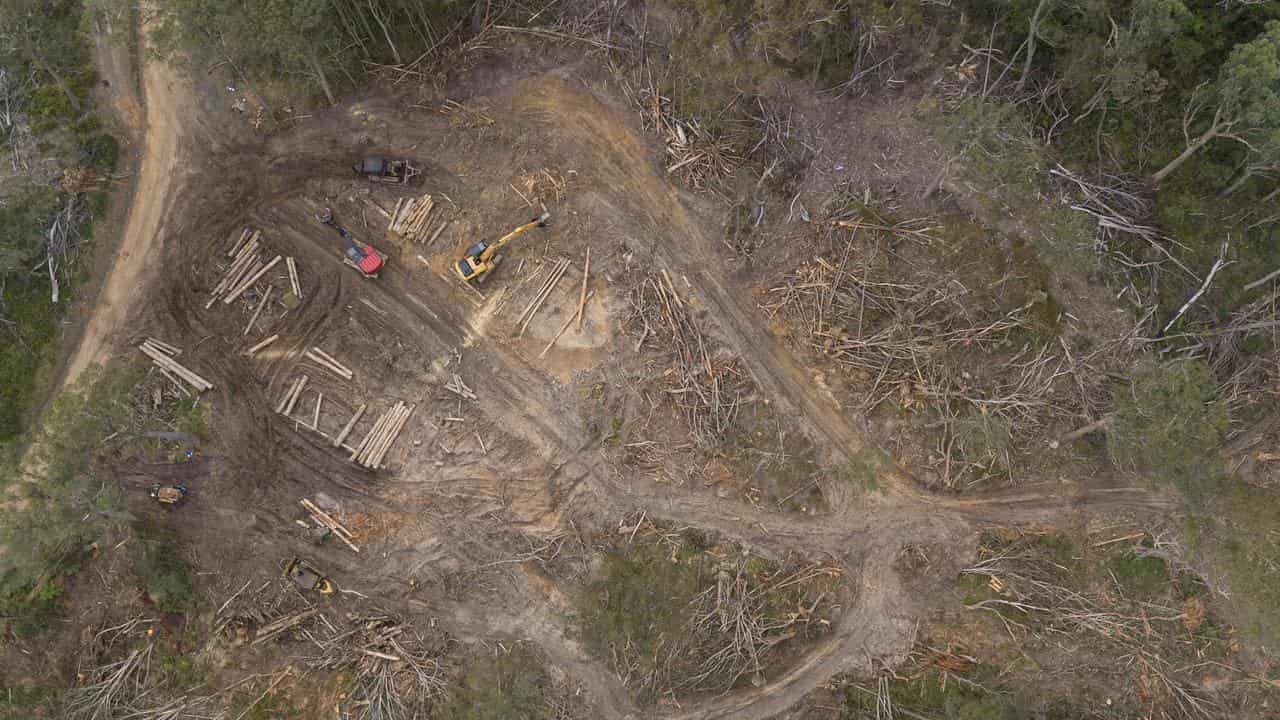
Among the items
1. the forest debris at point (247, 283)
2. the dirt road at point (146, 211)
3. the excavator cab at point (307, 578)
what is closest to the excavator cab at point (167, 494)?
the excavator cab at point (307, 578)

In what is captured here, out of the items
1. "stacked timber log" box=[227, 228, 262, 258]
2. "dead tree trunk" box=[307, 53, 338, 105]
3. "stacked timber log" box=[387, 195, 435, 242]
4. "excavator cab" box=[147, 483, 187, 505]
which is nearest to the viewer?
"excavator cab" box=[147, 483, 187, 505]

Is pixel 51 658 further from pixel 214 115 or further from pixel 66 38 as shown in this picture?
pixel 66 38

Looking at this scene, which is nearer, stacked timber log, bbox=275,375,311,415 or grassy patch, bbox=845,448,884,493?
grassy patch, bbox=845,448,884,493

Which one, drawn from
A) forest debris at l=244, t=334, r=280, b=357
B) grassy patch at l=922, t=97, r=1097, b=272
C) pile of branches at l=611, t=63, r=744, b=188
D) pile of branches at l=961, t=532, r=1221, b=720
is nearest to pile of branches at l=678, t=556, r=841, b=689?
pile of branches at l=961, t=532, r=1221, b=720

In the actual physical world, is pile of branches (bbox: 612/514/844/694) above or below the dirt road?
below

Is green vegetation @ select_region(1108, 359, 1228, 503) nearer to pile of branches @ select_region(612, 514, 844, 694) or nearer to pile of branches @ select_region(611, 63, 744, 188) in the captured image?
pile of branches @ select_region(612, 514, 844, 694)

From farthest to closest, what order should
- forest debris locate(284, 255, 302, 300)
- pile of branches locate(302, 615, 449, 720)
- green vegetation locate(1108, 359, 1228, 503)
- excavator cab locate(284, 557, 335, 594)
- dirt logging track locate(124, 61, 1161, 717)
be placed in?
1. forest debris locate(284, 255, 302, 300)
2. dirt logging track locate(124, 61, 1161, 717)
3. excavator cab locate(284, 557, 335, 594)
4. pile of branches locate(302, 615, 449, 720)
5. green vegetation locate(1108, 359, 1228, 503)

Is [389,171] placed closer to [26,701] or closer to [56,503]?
[56,503]
